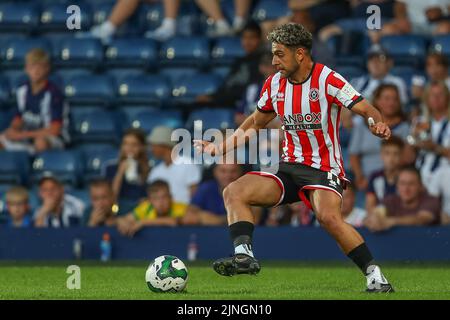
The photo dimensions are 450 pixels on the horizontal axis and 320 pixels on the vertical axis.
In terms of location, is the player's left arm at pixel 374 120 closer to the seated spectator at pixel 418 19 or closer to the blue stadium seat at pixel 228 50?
the seated spectator at pixel 418 19

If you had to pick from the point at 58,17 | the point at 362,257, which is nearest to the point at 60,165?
the point at 58,17

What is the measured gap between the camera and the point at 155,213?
1305 centimetres

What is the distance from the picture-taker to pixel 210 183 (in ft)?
43.2

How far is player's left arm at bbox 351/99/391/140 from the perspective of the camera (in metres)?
8.27

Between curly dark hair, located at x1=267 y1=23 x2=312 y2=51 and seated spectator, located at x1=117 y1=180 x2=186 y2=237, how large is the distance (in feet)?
13.5

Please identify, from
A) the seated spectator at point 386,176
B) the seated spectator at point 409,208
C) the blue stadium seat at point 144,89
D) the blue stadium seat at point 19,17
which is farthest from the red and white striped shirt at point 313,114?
the blue stadium seat at point 19,17

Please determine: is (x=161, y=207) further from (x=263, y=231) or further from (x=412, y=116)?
(x=412, y=116)

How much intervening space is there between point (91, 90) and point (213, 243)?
3.76m

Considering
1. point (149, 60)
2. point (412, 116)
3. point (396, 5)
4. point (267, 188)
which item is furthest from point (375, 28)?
point (267, 188)

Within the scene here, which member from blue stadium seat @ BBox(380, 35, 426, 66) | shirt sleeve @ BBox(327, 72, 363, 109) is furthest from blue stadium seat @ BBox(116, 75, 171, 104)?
shirt sleeve @ BBox(327, 72, 363, 109)

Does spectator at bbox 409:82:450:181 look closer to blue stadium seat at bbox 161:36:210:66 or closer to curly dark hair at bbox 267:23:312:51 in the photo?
blue stadium seat at bbox 161:36:210:66

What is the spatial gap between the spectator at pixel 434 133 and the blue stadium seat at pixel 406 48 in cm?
207

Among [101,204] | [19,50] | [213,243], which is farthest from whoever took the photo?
[19,50]

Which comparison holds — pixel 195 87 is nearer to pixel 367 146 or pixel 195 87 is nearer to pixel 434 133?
pixel 367 146
